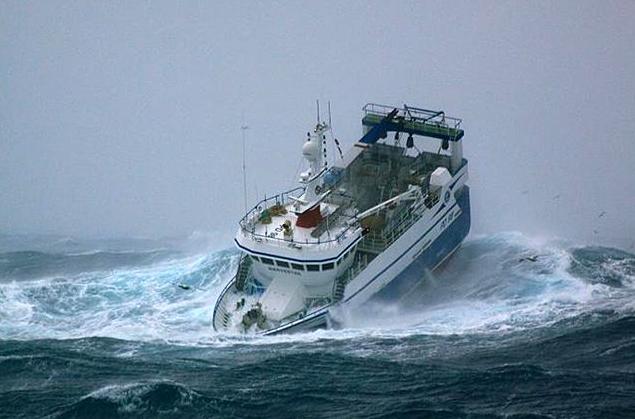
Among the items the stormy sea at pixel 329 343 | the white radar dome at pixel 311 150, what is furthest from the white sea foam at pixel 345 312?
the white radar dome at pixel 311 150

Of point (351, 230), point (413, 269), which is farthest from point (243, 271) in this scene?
point (413, 269)

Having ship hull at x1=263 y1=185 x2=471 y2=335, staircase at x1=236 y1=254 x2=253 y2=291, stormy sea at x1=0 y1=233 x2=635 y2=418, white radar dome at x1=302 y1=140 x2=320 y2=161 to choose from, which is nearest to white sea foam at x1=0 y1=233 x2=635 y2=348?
stormy sea at x1=0 y1=233 x2=635 y2=418

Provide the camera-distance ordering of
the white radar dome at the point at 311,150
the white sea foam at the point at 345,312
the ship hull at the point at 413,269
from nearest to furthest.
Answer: the ship hull at the point at 413,269
the white sea foam at the point at 345,312
the white radar dome at the point at 311,150

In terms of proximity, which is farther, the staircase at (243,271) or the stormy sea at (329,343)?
the staircase at (243,271)

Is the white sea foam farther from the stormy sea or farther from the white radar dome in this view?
the white radar dome

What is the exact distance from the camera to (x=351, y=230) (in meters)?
46.7

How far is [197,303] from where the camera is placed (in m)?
49.0

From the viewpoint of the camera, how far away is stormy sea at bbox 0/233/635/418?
3625 cm

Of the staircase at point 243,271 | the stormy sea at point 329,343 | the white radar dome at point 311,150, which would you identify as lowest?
the stormy sea at point 329,343

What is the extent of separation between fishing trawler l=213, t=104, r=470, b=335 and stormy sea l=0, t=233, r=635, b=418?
3.53 feet

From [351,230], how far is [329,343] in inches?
235

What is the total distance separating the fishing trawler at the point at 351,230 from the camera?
4519 centimetres

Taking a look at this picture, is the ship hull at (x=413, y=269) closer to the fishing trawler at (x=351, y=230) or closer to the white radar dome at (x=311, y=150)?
the fishing trawler at (x=351, y=230)

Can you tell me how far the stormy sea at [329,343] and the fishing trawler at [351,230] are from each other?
108 centimetres
